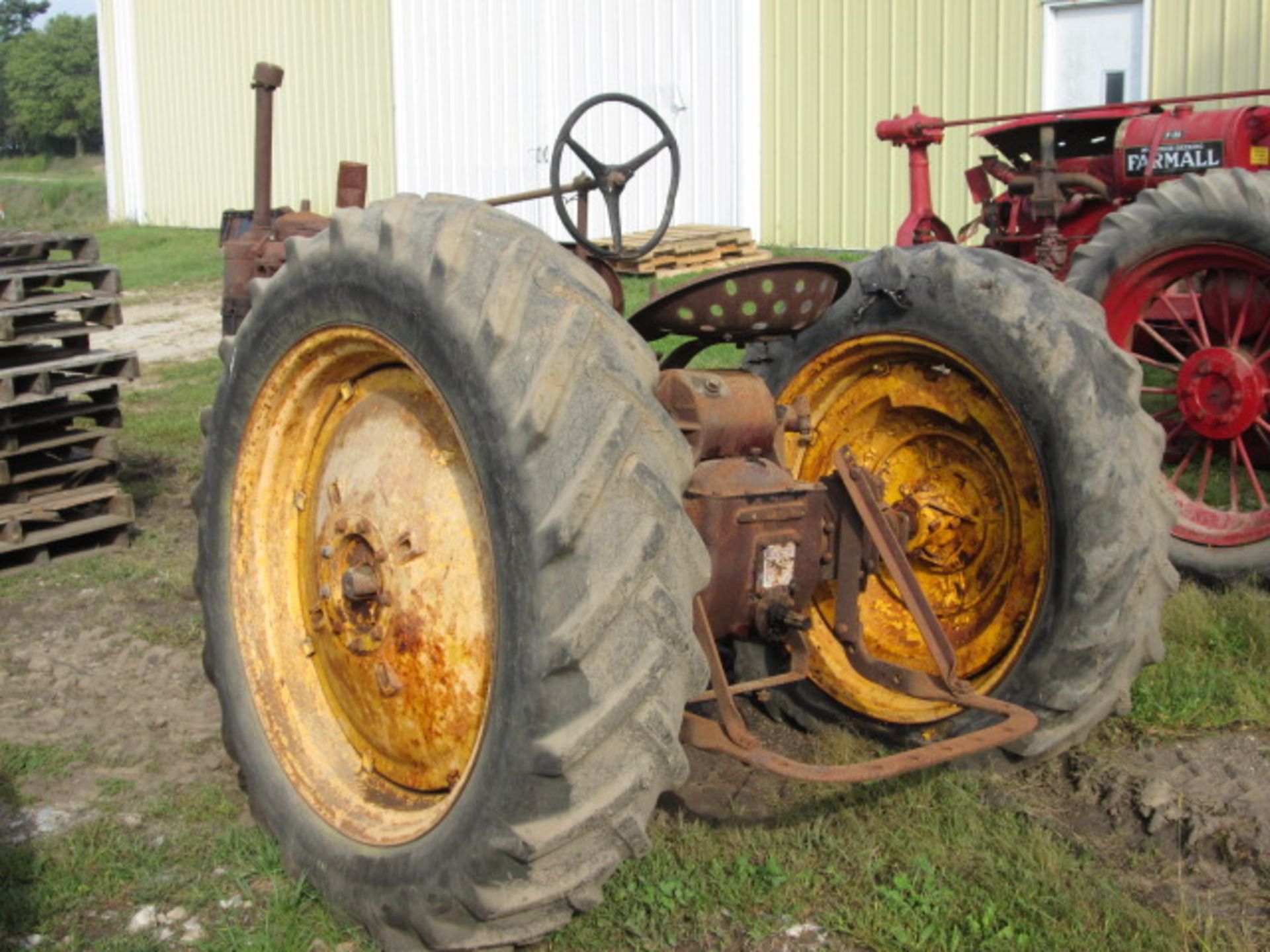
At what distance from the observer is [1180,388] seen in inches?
223

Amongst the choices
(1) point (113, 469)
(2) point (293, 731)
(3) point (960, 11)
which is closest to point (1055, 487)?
(2) point (293, 731)

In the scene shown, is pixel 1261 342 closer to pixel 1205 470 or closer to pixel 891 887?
pixel 1205 470

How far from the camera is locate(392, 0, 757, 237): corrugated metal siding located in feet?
50.2

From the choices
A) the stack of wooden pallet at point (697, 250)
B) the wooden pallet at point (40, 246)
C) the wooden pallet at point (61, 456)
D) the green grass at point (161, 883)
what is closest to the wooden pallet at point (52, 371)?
the wooden pallet at point (61, 456)

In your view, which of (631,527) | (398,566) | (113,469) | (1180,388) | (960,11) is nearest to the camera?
(631,527)

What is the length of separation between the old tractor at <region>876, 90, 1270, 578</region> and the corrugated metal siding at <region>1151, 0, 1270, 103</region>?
475cm

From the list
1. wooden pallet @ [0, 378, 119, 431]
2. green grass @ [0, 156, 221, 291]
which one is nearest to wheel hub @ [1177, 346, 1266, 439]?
wooden pallet @ [0, 378, 119, 431]

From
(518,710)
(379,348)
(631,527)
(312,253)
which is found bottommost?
(518,710)

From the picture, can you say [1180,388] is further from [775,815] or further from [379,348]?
[379,348]

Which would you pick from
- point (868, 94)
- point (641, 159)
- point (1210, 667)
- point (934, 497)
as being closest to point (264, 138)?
point (641, 159)

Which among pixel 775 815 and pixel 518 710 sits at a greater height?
pixel 518 710

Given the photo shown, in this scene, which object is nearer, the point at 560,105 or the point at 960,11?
the point at 960,11

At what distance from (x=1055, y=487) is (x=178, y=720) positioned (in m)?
2.72

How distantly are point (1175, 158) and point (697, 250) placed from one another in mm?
7151
